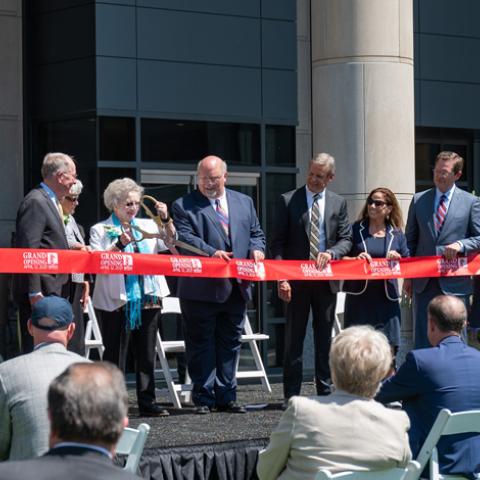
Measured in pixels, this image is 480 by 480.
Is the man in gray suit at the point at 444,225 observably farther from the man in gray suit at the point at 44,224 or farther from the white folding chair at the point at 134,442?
the white folding chair at the point at 134,442

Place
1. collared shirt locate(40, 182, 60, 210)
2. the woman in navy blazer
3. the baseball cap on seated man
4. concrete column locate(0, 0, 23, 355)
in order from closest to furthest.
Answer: the baseball cap on seated man
collared shirt locate(40, 182, 60, 210)
the woman in navy blazer
concrete column locate(0, 0, 23, 355)

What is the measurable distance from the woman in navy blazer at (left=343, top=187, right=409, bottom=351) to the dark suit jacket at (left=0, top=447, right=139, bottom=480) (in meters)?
6.50

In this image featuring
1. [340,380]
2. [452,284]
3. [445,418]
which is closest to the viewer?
[340,380]

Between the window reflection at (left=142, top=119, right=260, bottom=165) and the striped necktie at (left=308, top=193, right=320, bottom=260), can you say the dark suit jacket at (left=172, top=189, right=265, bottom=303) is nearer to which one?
the striped necktie at (left=308, top=193, right=320, bottom=260)

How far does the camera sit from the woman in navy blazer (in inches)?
394

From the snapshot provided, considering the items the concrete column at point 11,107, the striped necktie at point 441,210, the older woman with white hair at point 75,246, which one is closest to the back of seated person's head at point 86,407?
the older woman with white hair at point 75,246

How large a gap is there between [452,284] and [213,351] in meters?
2.12

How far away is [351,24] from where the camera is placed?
1312 centimetres

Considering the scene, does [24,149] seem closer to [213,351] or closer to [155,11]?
[155,11]

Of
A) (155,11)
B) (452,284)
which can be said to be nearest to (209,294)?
(452,284)

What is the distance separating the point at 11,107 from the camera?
44.1ft

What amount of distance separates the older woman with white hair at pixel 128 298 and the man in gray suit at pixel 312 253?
1036mm

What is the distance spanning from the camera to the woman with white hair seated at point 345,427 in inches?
199

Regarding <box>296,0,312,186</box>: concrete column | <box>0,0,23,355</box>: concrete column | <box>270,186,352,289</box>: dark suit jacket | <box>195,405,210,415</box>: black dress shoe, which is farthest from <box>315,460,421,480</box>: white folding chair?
<box>296,0,312,186</box>: concrete column
